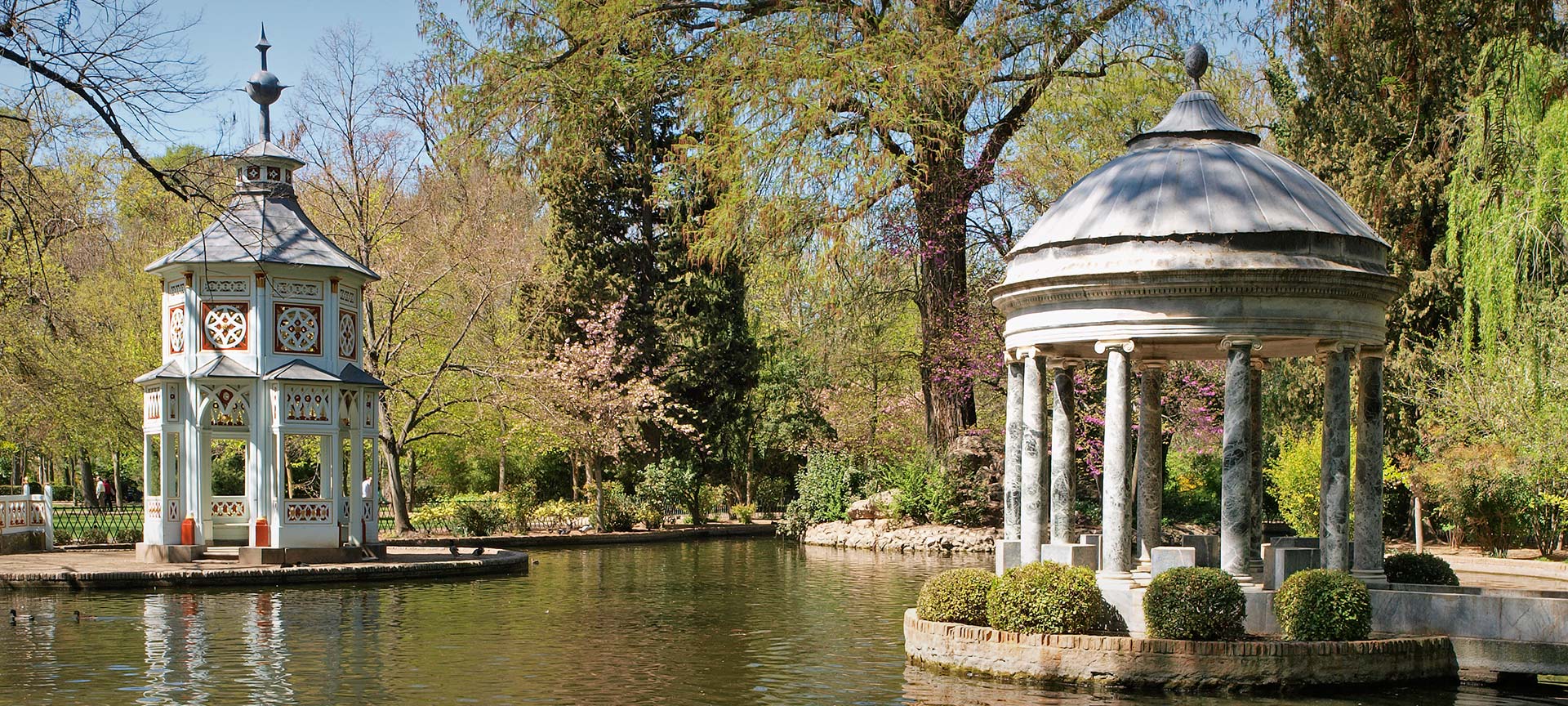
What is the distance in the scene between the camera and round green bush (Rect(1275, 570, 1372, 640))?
45.9 feet

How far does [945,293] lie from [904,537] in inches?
245

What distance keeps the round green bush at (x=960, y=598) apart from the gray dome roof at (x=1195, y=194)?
12.1 feet

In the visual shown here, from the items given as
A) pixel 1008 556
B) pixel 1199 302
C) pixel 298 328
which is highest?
pixel 298 328

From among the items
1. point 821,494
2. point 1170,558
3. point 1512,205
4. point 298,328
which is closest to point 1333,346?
point 1170,558

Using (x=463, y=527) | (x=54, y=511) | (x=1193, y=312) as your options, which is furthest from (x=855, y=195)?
(x=54, y=511)

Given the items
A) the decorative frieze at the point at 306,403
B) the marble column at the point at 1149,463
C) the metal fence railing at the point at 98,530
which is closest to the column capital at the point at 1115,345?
the marble column at the point at 1149,463

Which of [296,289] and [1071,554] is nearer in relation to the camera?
[1071,554]

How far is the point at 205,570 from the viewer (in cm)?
2377

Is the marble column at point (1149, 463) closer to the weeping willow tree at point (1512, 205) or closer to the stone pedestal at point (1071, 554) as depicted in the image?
the stone pedestal at point (1071, 554)

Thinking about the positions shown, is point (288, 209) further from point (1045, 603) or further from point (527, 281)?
point (1045, 603)

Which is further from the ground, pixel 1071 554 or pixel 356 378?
pixel 356 378

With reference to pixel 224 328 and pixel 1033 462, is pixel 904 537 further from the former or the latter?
pixel 1033 462

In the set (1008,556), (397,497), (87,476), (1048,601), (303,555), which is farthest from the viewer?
(87,476)

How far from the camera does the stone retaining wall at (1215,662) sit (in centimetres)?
1355
